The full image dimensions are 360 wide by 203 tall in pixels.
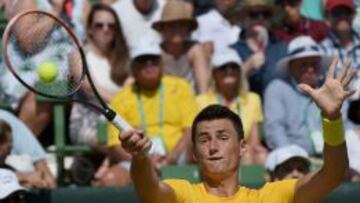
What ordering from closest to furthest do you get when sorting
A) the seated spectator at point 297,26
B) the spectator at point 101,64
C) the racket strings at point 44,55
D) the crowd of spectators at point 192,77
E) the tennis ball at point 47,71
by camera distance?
the racket strings at point 44,55 < the tennis ball at point 47,71 < the crowd of spectators at point 192,77 < the spectator at point 101,64 < the seated spectator at point 297,26

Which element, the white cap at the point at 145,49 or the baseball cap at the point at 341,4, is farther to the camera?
the baseball cap at the point at 341,4

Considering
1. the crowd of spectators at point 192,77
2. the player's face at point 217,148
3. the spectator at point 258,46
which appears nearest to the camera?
the player's face at point 217,148

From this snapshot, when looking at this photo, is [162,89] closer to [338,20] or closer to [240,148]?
[338,20]

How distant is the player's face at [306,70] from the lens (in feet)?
29.3

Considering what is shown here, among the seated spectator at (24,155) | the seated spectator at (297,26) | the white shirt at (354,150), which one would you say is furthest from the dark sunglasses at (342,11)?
the seated spectator at (24,155)

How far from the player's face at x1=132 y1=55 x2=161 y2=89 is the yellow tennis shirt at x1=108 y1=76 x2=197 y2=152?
0.06 m

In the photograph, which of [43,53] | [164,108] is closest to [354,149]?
[164,108]

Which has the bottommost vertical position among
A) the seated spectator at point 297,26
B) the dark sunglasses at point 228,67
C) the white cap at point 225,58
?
the dark sunglasses at point 228,67

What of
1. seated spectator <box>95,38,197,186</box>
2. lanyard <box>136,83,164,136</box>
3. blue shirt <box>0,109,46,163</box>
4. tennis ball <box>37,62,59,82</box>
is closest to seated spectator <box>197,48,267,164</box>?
seated spectator <box>95,38,197,186</box>

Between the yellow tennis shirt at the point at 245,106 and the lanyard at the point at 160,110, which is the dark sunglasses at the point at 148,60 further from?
the yellow tennis shirt at the point at 245,106

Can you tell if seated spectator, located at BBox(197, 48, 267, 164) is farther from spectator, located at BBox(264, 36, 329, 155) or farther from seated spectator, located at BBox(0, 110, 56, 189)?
seated spectator, located at BBox(0, 110, 56, 189)

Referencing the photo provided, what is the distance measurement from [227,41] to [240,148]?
4384 millimetres

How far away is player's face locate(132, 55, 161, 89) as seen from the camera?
8531 mm

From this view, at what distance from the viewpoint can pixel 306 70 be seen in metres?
8.95
